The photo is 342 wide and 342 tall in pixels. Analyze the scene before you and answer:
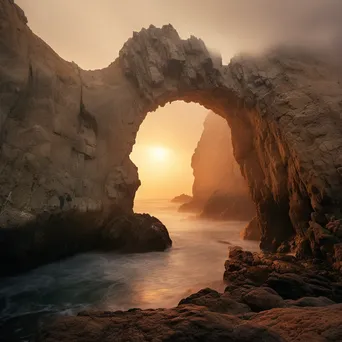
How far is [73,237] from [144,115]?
12.4 m

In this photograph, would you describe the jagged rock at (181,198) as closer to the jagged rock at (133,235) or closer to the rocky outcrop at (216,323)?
the jagged rock at (133,235)

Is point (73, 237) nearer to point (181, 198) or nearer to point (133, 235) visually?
point (133, 235)

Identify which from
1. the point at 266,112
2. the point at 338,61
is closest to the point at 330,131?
the point at 266,112

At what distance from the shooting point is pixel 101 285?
15.0 meters

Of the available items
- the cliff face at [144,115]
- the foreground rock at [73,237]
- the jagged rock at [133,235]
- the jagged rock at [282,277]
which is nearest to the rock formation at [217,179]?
the cliff face at [144,115]

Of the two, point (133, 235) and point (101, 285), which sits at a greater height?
point (133, 235)

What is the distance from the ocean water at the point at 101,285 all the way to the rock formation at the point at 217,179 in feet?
112

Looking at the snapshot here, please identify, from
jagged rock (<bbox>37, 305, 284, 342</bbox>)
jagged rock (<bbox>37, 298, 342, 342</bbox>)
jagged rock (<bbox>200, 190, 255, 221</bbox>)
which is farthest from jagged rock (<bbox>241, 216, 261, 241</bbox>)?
jagged rock (<bbox>37, 305, 284, 342</bbox>)

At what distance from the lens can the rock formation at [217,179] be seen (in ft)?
182

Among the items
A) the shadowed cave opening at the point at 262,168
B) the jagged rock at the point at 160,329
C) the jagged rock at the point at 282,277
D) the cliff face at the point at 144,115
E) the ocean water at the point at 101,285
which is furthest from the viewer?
the shadowed cave opening at the point at 262,168

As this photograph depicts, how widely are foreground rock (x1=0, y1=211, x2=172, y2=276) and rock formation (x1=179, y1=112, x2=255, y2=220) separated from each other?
32746 mm

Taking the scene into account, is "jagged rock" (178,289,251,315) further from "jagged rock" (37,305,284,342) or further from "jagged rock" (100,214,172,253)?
"jagged rock" (100,214,172,253)

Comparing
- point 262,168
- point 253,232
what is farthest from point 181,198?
point 262,168

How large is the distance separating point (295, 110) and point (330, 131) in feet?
9.87
